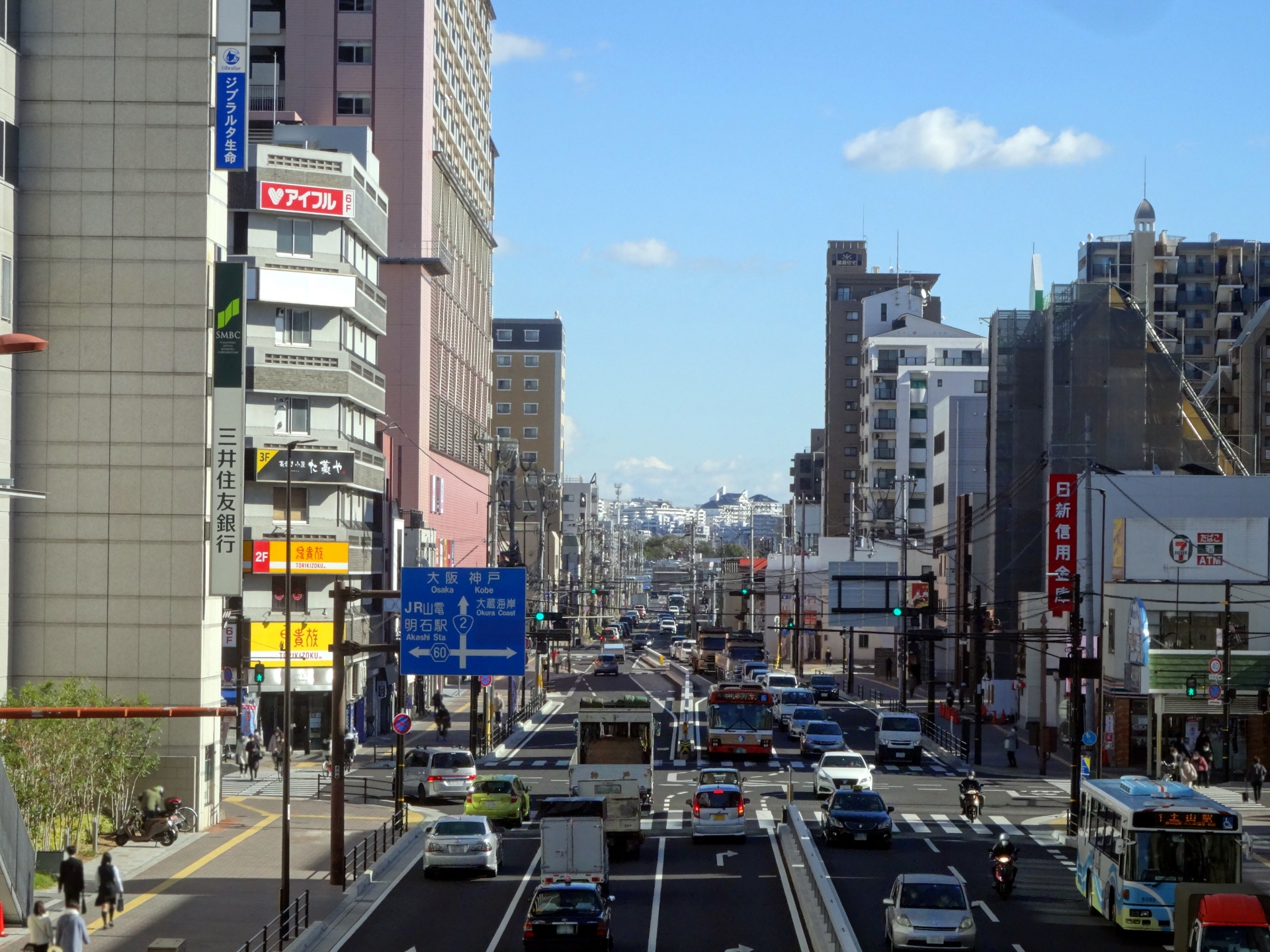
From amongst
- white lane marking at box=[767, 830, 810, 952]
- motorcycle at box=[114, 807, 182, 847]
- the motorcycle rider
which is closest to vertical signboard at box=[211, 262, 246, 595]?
motorcycle at box=[114, 807, 182, 847]

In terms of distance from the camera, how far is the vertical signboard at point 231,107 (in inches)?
1858

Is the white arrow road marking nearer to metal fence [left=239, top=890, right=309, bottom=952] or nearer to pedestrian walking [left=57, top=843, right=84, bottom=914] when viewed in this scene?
metal fence [left=239, top=890, right=309, bottom=952]

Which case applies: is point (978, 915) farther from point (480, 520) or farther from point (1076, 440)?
point (480, 520)

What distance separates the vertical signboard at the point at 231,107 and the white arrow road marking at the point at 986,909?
28509 mm

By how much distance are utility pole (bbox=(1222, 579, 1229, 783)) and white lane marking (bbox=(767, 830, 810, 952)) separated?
64.8 ft

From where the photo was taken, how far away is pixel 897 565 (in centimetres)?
12312

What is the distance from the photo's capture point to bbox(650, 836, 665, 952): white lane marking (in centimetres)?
2998

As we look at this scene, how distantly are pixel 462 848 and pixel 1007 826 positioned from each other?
18.3 metres

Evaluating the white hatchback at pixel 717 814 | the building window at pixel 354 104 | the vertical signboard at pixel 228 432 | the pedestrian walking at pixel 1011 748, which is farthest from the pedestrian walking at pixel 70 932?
the building window at pixel 354 104

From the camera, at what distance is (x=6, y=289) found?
149 ft

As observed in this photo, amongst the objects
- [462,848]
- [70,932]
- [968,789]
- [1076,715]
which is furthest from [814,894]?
[1076,715]

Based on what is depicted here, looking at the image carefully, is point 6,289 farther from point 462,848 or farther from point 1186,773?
point 1186,773

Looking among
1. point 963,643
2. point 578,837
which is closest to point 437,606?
point 578,837

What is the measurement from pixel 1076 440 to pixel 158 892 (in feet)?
191
